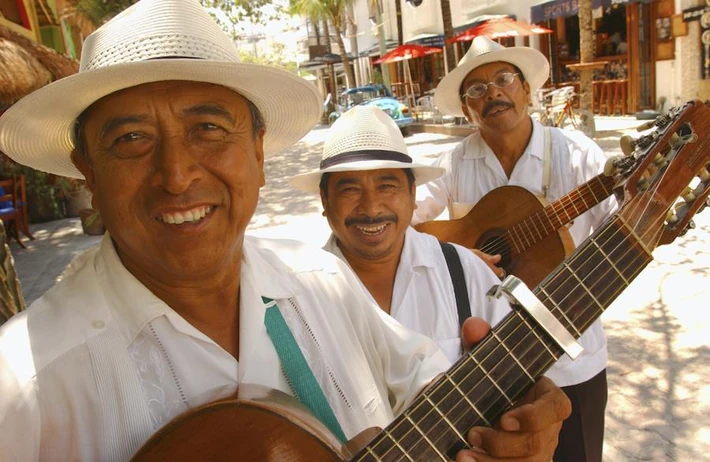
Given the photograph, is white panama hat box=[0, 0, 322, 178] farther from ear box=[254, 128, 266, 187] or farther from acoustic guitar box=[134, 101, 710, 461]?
acoustic guitar box=[134, 101, 710, 461]

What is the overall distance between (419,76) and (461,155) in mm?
26201

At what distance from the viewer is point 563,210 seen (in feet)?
8.71

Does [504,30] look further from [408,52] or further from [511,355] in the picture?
[511,355]

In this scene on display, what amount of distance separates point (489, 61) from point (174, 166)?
2340mm

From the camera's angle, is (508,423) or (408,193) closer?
(508,423)

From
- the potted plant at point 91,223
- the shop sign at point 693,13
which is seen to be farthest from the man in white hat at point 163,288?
the shop sign at point 693,13

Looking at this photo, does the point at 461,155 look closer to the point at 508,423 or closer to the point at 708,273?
the point at 508,423

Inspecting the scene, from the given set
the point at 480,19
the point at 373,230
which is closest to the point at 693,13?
the point at 480,19

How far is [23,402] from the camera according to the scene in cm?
115

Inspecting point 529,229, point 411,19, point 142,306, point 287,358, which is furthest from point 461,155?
point 411,19

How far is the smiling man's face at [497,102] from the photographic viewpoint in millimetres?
3012

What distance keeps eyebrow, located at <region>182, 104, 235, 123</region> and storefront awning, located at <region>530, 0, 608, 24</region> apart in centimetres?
1488

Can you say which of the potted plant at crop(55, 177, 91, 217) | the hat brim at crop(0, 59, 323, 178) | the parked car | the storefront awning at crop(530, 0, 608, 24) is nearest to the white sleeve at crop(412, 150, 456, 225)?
the hat brim at crop(0, 59, 323, 178)

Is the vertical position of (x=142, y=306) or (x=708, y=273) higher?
(x=142, y=306)
